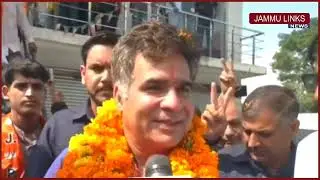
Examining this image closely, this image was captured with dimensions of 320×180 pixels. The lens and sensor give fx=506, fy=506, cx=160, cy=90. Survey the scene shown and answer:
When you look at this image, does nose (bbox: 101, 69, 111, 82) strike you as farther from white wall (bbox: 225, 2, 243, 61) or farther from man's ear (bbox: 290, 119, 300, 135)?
white wall (bbox: 225, 2, 243, 61)

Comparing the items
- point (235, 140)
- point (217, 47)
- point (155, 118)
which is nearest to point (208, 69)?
point (217, 47)

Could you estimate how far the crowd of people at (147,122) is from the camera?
1.47 meters

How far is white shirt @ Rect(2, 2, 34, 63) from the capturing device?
316cm

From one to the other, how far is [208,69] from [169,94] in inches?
233

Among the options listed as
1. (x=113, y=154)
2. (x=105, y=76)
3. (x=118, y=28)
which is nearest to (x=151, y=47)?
(x=113, y=154)

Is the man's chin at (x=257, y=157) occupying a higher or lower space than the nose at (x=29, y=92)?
lower

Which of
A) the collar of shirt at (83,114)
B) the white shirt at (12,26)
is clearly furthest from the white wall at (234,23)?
the collar of shirt at (83,114)

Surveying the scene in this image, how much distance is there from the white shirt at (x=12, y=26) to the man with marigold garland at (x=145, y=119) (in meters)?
1.60

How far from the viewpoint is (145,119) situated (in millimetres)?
1453

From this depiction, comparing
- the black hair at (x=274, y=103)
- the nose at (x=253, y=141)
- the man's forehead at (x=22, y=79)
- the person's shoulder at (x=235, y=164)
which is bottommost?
the person's shoulder at (x=235, y=164)

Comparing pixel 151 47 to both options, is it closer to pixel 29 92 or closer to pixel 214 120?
pixel 214 120

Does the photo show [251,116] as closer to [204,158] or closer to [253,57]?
[204,158]

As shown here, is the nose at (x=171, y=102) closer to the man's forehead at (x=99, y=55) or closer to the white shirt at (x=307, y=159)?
the white shirt at (x=307, y=159)

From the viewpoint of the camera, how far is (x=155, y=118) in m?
1.44
